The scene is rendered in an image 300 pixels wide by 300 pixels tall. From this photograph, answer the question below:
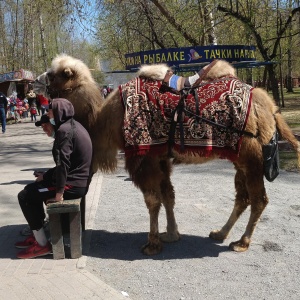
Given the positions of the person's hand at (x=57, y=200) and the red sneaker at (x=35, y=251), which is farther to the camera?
the red sneaker at (x=35, y=251)

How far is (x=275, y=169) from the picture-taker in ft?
13.3

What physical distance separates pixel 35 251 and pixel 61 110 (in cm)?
144

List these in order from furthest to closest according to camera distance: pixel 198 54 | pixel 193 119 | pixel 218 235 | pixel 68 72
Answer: pixel 198 54 → pixel 218 235 → pixel 68 72 → pixel 193 119

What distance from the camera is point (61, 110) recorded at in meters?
3.99

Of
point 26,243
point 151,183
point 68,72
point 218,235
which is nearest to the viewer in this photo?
point 151,183

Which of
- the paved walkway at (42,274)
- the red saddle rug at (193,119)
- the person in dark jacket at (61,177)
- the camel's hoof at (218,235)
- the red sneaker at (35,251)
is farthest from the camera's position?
the camel's hoof at (218,235)

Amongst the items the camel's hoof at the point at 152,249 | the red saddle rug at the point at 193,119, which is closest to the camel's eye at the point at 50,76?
the red saddle rug at the point at 193,119

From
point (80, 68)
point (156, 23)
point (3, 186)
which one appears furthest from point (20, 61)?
point (80, 68)

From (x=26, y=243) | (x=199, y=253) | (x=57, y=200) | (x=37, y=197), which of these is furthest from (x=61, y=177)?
(x=199, y=253)

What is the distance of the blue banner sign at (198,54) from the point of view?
1223cm

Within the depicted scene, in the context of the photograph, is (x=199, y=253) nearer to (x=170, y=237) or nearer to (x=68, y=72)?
(x=170, y=237)

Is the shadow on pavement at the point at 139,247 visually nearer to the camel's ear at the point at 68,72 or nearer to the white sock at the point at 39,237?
the white sock at the point at 39,237

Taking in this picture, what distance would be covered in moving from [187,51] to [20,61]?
90.3 feet

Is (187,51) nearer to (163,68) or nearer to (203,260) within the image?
(163,68)
